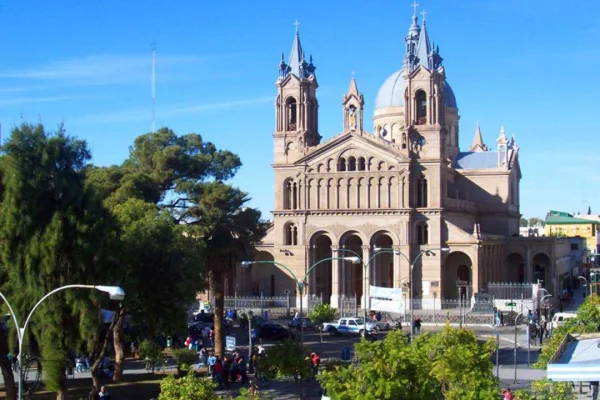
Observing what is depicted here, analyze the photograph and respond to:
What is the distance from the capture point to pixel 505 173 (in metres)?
84.4

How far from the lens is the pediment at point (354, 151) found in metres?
76.9

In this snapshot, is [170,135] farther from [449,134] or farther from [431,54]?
[449,134]

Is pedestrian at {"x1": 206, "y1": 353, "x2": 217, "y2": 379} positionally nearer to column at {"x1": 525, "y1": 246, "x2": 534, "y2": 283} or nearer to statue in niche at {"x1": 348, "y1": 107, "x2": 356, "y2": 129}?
statue in niche at {"x1": 348, "y1": 107, "x2": 356, "y2": 129}

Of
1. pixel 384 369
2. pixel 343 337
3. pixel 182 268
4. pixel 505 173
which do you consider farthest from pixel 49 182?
pixel 505 173

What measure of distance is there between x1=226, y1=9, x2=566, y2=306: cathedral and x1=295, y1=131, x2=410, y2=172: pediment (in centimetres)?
8

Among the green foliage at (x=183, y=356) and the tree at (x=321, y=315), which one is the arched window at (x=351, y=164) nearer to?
the tree at (x=321, y=315)

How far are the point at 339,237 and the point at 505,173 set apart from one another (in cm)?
1704

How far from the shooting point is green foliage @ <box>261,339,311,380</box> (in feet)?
119

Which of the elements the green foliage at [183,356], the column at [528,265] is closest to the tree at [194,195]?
the green foliage at [183,356]

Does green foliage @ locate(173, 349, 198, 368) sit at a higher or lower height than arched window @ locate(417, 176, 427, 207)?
lower

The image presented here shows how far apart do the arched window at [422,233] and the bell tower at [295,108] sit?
1181 centimetres

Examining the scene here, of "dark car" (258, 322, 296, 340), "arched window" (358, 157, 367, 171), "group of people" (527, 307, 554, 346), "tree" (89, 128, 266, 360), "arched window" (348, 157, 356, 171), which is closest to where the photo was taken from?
"tree" (89, 128, 266, 360)

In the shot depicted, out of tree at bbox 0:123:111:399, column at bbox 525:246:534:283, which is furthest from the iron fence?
tree at bbox 0:123:111:399

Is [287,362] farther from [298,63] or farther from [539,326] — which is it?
[298,63]
